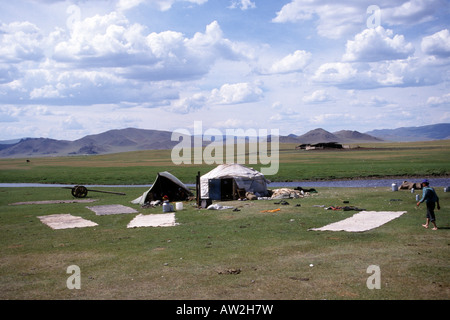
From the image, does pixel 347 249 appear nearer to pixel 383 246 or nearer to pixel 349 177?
pixel 383 246

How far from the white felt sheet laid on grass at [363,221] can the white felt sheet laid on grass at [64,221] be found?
33.4 feet

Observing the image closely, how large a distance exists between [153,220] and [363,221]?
9037 mm

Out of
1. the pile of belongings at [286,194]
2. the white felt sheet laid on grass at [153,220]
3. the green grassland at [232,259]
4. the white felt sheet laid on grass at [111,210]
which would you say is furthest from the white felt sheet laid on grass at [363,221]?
the white felt sheet laid on grass at [111,210]

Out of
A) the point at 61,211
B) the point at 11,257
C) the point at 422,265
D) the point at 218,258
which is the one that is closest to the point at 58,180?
the point at 61,211

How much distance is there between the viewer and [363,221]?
16328 mm

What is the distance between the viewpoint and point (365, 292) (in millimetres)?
8250

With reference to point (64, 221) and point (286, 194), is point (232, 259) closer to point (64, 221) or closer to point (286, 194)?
point (64, 221)

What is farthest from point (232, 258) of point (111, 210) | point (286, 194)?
point (286, 194)

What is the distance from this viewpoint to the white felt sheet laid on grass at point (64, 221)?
18.4m

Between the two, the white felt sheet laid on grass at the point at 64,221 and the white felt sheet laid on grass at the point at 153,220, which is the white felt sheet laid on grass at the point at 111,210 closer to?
the white felt sheet laid on grass at the point at 64,221

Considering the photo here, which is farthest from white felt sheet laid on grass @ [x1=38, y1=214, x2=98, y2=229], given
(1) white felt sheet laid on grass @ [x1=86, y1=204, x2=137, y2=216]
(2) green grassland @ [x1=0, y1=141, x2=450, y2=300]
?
(1) white felt sheet laid on grass @ [x1=86, y1=204, x2=137, y2=216]

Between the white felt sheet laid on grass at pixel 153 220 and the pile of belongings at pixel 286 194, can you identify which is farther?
the pile of belongings at pixel 286 194

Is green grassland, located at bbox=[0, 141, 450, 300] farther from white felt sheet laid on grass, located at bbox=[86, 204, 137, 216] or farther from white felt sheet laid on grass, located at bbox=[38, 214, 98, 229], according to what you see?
white felt sheet laid on grass, located at bbox=[86, 204, 137, 216]
